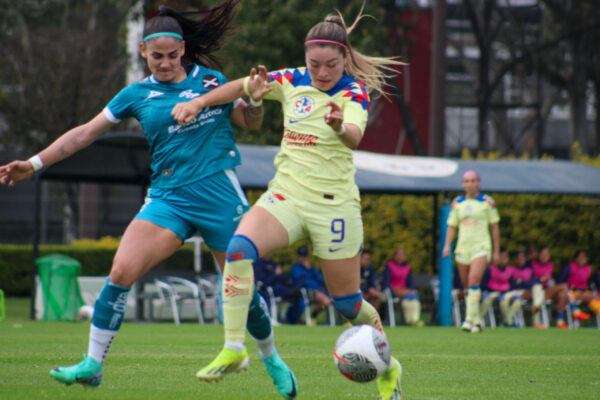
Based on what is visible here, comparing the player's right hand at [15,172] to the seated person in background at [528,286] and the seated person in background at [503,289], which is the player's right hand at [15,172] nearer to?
the seated person in background at [503,289]

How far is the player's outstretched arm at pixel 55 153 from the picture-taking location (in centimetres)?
609

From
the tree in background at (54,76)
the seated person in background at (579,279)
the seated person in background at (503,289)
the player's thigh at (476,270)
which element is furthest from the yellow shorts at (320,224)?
the tree in background at (54,76)

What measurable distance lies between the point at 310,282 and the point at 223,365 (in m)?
12.4

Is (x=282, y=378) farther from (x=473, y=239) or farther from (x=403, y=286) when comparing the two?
(x=403, y=286)

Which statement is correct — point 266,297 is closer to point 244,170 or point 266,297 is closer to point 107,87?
point 244,170

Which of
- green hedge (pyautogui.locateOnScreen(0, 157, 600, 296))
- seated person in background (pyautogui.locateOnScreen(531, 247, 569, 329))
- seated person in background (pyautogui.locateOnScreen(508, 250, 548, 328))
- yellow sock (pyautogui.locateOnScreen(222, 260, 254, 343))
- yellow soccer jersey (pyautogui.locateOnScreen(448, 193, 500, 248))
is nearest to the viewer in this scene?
yellow sock (pyautogui.locateOnScreen(222, 260, 254, 343))

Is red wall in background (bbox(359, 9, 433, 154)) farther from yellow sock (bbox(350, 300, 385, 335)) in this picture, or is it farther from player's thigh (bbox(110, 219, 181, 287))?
player's thigh (bbox(110, 219, 181, 287))

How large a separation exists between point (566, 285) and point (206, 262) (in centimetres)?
1066

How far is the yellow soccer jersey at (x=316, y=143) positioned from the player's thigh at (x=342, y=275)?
390mm

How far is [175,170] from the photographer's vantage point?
6.38 metres

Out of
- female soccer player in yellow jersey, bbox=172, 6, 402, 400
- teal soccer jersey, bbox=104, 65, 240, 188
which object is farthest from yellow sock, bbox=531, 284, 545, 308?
teal soccer jersey, bbox=104, 65, 240, 188

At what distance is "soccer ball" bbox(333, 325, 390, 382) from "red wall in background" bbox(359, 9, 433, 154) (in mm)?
26648

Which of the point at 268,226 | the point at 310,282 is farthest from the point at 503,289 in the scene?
the point at 268,226

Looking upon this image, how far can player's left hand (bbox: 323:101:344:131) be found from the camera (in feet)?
18.5
